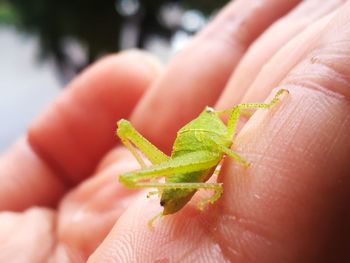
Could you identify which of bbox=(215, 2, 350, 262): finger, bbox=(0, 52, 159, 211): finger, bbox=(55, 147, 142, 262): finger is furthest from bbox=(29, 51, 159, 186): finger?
bbox=(215, 2, 350, 262): finger

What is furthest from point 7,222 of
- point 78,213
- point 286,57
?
point 286,57

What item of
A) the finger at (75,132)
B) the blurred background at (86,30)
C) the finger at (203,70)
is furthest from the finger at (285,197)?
the blurred background at (86,30)

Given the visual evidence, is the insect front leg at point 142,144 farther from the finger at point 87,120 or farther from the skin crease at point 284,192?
the finger at point 87,120

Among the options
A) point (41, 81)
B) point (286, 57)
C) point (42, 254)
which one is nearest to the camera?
point (286, 57)

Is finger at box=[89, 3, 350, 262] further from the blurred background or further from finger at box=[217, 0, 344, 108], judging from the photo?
the blurred background

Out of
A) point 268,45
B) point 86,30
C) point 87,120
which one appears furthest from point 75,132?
point 86,30

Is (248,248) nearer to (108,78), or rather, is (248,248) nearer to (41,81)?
(108,78)
